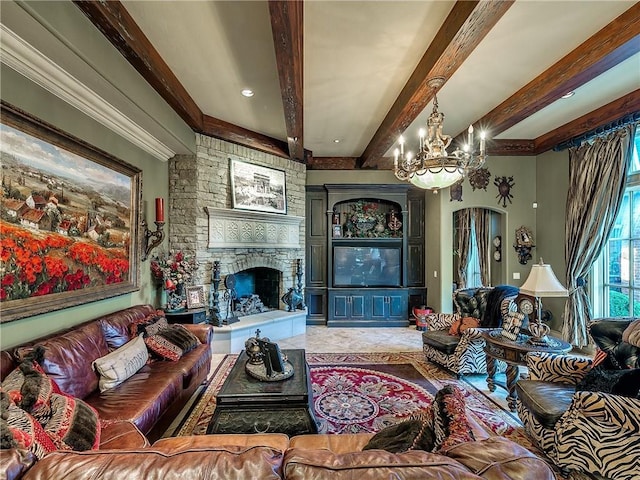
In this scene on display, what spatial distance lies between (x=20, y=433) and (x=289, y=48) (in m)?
2.59

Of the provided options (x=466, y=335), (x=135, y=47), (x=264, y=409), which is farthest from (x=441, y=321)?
(x=135, y=47)

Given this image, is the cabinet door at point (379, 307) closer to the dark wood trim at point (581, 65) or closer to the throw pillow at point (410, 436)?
the dark wood trim at point (581, 65)

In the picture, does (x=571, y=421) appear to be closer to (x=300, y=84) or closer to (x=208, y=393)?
(x=208, y=393)

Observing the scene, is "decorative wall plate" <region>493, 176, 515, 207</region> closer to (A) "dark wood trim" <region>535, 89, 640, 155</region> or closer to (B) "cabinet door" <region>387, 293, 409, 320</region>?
(A) "dark wood trim" <region>535, 89, 640, 155</region>

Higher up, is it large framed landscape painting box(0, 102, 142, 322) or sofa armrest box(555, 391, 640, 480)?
large framed landscape painting box(0, 102, 142, 322)

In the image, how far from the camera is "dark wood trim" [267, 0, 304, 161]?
207cm

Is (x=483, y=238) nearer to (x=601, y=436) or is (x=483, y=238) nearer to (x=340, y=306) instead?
(x=340, y=306)

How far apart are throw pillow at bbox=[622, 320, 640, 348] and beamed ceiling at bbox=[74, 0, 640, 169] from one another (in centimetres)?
212

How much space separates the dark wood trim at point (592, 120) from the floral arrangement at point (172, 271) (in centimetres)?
561

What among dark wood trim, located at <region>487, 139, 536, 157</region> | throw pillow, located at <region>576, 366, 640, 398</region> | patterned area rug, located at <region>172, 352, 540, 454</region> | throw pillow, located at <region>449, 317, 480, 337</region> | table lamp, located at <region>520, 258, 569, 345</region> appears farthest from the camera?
dark wood trim, located at <region>487, 139, 536, 157</region>

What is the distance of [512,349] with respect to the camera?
9.44ft

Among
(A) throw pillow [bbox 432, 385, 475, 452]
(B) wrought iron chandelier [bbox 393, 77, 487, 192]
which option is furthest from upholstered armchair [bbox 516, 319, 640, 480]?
(B) wrought iron chandelier [bbox 393, 77, 487, 192]

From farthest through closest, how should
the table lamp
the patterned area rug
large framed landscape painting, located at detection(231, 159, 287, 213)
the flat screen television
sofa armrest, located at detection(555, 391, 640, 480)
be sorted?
the flat screen television → large framed landscape painting, located at detection(231, 159, 287, 213) → the table lamp → the patterned area rug → sofa armrest, located at detection(555, 391, 640, 480)

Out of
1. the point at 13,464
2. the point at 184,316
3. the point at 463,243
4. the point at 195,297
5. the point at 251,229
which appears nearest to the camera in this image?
the point at 13,464
